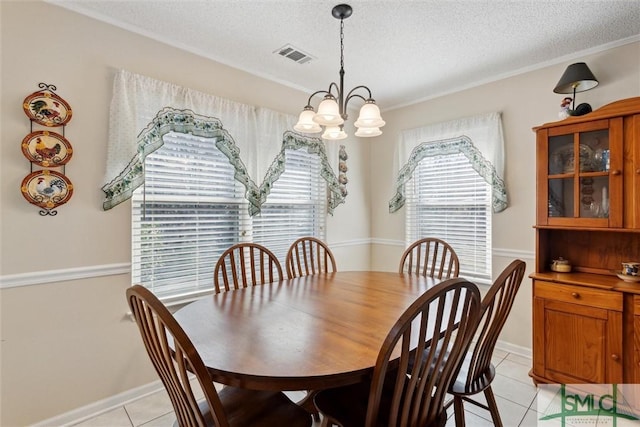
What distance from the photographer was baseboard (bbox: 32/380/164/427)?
6.27 feet

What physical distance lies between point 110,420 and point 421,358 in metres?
2.05

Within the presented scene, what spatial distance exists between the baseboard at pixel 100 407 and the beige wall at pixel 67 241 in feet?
0.10

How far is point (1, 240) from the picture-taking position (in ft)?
5.75

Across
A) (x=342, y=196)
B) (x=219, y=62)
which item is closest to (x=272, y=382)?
(x=219, y=62)

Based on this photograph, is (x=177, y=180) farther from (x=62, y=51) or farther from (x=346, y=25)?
(x=346, y=25)

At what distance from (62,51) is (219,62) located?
1041 millimetres

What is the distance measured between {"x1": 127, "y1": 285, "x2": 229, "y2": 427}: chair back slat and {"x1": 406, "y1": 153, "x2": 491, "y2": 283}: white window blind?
111 inches

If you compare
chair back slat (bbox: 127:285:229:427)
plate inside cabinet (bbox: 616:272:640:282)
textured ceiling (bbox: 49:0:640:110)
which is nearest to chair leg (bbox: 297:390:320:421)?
chair back slat (bbox: 127:285:229:427)

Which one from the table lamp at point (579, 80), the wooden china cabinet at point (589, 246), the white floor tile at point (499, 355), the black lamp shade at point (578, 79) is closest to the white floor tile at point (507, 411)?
the wooden china cabinet at point (589, 246)

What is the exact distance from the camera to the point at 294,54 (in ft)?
8.45

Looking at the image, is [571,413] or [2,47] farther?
[571,413]

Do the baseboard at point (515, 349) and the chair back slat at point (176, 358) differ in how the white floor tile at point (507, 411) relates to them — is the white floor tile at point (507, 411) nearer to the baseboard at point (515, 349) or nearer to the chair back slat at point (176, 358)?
the baseboard at point (515, 349)

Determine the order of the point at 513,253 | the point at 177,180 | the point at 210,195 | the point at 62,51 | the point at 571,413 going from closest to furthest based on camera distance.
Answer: the point at 62,51 → the point at 571,413 → the point at 177,180 → the point at 210,195 → the point at 513,253

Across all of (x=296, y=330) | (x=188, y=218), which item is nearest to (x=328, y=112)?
(x=296, y=330)
